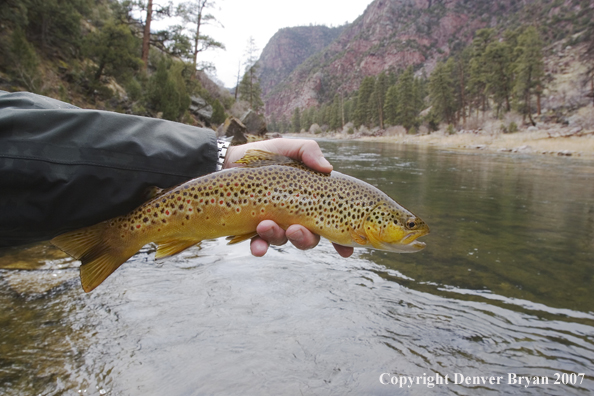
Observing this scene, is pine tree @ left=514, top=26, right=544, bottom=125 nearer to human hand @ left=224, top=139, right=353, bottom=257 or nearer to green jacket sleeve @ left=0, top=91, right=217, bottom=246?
human hand @ left=224, top=139, right=353, bottom=257

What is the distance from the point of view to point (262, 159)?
2.83m

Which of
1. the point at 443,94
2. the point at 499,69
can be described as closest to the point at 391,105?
the point at 443,94

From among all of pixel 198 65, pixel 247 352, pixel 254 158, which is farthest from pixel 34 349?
pixel 198 65

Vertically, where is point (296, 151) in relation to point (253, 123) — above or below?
below

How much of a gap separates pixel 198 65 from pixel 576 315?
1577 inches

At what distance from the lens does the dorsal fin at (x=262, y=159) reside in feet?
9.04

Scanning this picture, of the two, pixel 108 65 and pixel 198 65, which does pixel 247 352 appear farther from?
pixel 198 65

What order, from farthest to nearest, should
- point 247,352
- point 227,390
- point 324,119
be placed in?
point 324,119 < point 247,352 < point 227,390

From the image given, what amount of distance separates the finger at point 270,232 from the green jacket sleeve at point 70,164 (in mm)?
700

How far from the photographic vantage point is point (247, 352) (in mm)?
3795

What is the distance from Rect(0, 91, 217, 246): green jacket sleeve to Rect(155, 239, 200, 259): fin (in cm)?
34

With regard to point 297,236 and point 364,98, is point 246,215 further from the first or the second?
point 364,98

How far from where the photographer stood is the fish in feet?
7.45

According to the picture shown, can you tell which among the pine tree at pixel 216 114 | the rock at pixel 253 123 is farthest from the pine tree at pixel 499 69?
the pine tree at pixel 216 114
